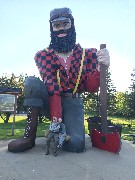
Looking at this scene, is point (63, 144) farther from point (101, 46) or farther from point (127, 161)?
point (101, 46)

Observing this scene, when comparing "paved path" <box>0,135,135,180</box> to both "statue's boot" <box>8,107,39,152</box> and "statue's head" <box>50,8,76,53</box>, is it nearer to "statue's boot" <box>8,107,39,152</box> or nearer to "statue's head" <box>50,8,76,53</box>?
"statue's boot" <box>8,107,39,152</box>

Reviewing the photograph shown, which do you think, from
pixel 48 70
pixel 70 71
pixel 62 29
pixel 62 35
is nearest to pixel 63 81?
pixel 70 71

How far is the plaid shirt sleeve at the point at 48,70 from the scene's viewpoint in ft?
14.1

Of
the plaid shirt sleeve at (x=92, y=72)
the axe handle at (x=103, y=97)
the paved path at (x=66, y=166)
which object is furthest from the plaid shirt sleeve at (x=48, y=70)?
the paved path at (x=66, y=166)

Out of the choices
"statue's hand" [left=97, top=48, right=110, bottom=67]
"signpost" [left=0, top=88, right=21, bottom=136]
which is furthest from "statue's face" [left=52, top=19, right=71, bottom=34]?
"signpost" [left=0, top=88, right=21, bottom=136]

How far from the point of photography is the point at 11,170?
307 centimetres

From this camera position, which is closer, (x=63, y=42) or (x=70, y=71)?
(x=70, y=71)

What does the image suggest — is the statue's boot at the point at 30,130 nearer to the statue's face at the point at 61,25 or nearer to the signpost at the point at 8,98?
the statue's face at the point at 61,25

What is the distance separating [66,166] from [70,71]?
5.51 feet

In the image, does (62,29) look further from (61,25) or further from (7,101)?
(7,101)

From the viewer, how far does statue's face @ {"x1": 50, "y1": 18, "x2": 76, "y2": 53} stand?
4.59 meters

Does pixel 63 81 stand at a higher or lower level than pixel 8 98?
higher

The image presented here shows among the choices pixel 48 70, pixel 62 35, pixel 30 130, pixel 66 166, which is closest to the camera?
pixel 66 166

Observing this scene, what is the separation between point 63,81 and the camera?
443 cm
